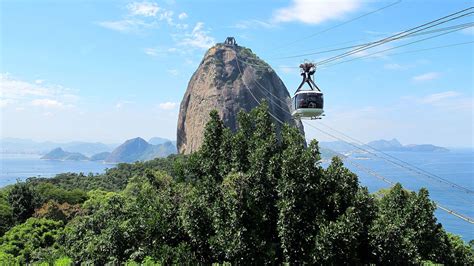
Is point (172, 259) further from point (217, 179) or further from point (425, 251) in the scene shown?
point (425, 251)

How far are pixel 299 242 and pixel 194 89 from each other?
259ft

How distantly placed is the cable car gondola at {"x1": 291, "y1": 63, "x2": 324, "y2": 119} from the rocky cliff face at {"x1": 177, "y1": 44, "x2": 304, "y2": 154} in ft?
198

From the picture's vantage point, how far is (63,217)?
34688 millimetres

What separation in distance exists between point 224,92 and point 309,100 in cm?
6840

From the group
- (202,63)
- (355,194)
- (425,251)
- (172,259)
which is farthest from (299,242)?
(202,63)

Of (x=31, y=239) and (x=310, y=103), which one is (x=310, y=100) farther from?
(x=31, y=239)

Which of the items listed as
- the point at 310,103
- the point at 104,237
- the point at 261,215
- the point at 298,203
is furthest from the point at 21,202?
the point at 298,203

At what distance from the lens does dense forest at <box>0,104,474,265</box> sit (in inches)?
481

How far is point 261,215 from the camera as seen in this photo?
12688 millimetres

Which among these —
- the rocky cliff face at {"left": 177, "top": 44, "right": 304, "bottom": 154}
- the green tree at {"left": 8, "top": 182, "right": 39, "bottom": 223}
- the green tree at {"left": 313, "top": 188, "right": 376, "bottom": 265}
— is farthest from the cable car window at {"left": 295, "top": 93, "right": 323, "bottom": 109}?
the rocky cliff face at {"left": 177, "top": 44, "right": 304, "bottom": 154}

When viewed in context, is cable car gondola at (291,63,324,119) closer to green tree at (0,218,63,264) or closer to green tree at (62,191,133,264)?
green tree at (62,191,133,264)

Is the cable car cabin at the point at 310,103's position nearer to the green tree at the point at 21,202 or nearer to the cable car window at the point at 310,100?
the cable car window at the point at 310,100

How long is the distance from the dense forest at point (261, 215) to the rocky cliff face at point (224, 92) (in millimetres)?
63060

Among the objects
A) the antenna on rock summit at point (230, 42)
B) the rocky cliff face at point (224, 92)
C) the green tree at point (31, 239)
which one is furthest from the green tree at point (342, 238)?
the antenna on rock summit at point (230, 42)
